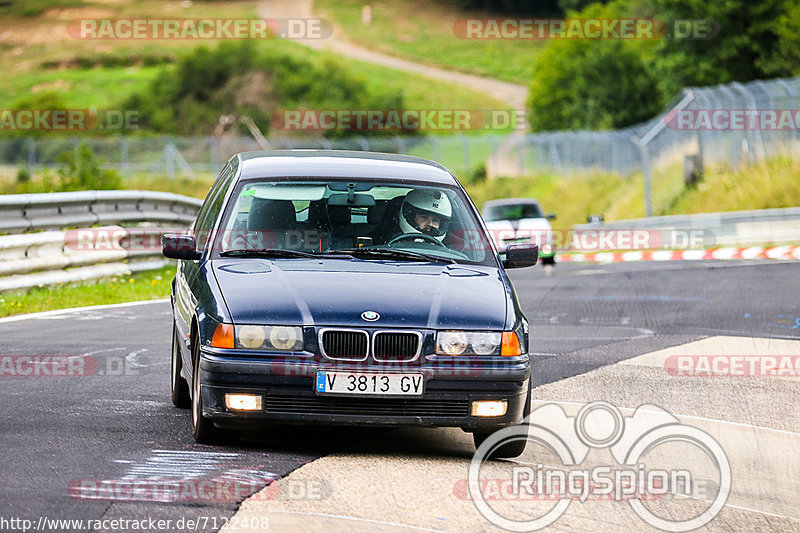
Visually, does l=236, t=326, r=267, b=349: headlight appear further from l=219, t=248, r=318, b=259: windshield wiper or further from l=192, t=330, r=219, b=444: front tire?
l=219, t=248, r=318, b=259: windshield wiper

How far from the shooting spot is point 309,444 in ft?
23.4

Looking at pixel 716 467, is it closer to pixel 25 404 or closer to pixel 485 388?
pixel 485 388

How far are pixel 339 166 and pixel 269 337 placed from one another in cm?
192

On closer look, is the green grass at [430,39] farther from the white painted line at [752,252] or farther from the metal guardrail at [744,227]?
the white painted line at [752,252]

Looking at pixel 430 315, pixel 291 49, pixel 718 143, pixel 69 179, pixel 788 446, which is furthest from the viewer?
pixel 291 49

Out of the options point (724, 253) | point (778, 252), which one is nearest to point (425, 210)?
point (778, 252)

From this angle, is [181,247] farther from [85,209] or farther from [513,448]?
[85,209]

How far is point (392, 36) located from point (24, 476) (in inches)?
5204

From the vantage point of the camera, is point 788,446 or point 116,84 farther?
point 116,84

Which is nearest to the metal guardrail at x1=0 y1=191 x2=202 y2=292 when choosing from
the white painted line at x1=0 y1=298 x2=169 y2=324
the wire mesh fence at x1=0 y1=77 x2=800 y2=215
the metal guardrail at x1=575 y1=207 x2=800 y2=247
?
the white painted line at x1=0 y1=298 x2=169 y2=324

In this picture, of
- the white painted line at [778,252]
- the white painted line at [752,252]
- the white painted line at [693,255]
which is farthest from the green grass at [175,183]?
the white painted line at [778,252]

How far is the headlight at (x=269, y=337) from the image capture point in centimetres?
665

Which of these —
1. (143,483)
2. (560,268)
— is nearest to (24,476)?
(143,483)

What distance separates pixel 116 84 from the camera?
102 m
